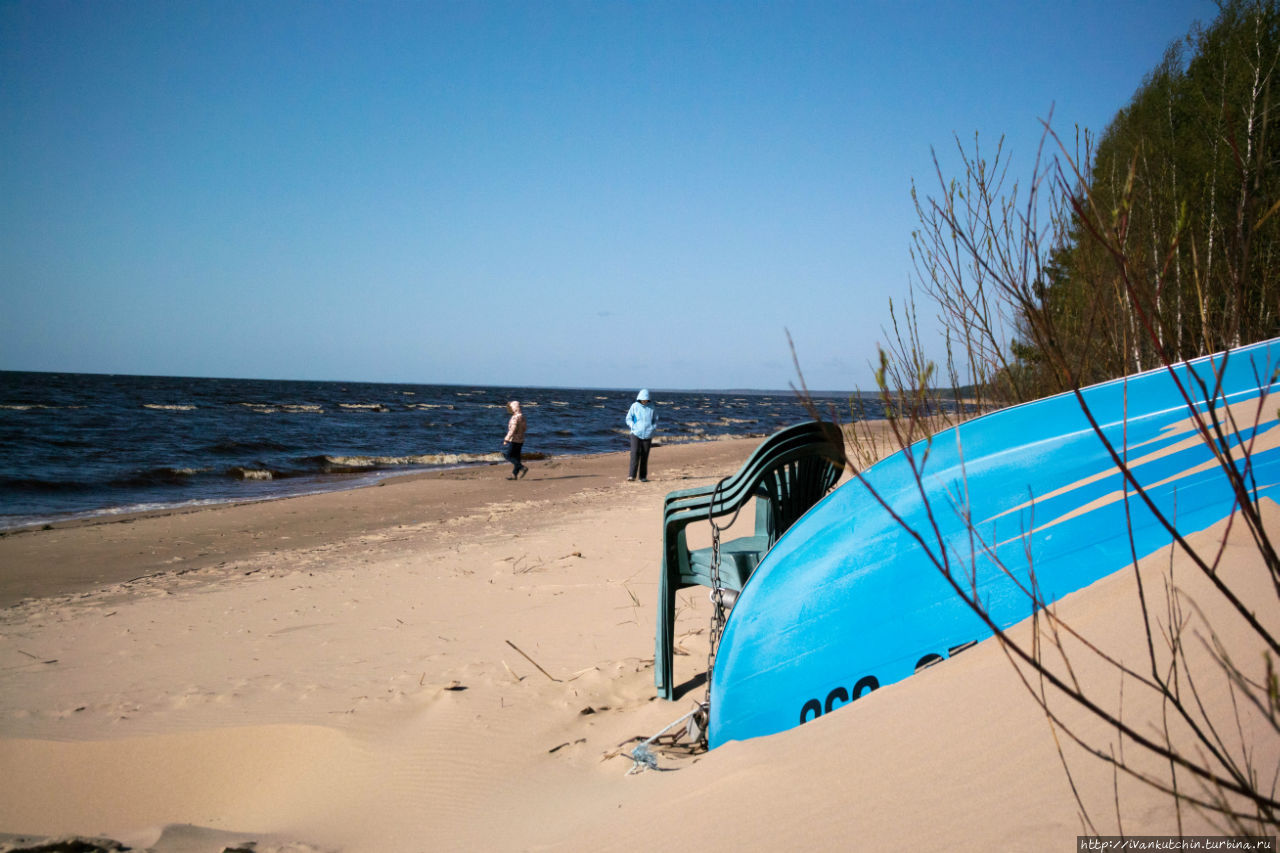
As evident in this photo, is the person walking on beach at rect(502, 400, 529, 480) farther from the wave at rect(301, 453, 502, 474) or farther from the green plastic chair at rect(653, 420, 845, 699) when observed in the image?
the green plastic chair at rect(653, 420, 845, 699)

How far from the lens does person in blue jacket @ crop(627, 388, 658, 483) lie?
11836 mm

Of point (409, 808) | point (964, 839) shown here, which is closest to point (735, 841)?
point (964, 839)

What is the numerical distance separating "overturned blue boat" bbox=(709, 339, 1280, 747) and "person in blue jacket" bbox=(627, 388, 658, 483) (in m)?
8.63

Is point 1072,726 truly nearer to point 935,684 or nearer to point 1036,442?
point 935,684

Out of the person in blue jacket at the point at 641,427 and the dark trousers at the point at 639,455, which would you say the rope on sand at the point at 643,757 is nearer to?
the person in blue jacket at the point at 641,427

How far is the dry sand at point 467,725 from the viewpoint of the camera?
176 cm

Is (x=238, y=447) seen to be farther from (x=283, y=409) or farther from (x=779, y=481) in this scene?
(x=779, y=481)

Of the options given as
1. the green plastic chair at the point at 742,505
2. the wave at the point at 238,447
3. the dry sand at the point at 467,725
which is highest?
the green plastic chair at the point at 742,505

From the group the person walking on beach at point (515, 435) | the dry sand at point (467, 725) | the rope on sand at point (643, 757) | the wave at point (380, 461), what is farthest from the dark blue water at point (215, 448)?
the rope on sand at point (643, 757)

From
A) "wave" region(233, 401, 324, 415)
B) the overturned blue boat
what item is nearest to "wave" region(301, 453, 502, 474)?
the overturned blue boat

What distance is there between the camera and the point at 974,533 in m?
2.30

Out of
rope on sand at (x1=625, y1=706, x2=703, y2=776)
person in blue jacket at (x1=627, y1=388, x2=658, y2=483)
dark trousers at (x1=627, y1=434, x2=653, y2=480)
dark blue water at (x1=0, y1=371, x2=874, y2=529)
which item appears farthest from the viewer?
dark blue water at (x1=0, y1=371, x2=874, y2=529)

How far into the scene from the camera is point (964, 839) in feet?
5.10

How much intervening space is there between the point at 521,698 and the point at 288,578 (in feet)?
12.4
